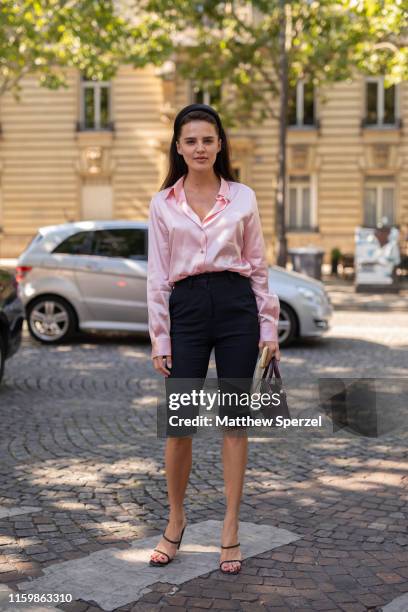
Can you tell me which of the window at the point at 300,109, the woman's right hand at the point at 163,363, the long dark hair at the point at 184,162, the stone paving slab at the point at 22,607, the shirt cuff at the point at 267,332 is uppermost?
the window at the point at 300,109

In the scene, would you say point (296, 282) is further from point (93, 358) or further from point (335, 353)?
point (93, 358)

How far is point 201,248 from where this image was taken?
3.94 meters

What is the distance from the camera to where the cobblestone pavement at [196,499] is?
381 centimetres

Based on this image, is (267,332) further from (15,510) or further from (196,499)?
(15,510)

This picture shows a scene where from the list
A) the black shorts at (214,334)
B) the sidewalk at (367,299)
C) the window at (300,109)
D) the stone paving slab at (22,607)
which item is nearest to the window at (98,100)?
the window at (300,109)

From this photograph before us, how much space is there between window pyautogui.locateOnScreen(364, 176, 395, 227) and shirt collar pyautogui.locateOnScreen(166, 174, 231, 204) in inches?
1151

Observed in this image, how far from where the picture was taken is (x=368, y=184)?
32.7 m

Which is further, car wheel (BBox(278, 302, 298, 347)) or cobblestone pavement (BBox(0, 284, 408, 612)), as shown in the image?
car wheel (BBox(278, 302, 298, 347))

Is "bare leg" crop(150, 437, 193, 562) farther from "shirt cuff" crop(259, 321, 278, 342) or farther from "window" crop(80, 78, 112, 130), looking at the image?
"window" crop(80, 78, 112, 130)

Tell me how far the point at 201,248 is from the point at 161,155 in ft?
96.5

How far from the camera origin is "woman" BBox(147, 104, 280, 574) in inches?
155

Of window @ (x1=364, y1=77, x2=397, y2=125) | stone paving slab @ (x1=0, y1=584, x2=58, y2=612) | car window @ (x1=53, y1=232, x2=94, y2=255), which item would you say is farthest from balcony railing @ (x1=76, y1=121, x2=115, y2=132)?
stone paving slab @ (x1=0, y1=584, x2=58, y2=612)

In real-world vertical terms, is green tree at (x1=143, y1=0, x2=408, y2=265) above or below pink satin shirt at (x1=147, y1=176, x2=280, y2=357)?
above

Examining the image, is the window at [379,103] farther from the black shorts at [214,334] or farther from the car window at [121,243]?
the black shorts at [214,334]
